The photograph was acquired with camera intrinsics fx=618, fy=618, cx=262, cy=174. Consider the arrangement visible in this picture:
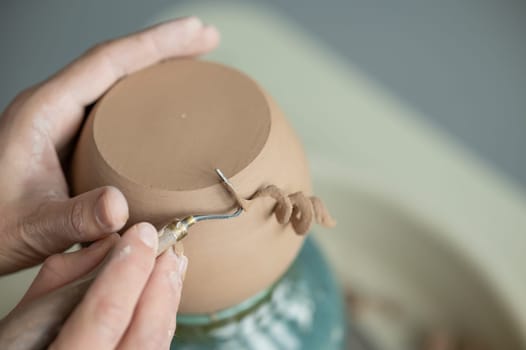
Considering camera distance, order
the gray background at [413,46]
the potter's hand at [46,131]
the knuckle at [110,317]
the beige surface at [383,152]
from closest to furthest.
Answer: the knuckle at [110,317] < the potter's hand at [46,131] < the beige surface at [383,152] < the gray background at [413,46]

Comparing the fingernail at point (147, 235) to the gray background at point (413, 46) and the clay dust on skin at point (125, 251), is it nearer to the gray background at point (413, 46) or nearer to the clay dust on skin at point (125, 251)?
the clay dust on skin at point (125, 251)

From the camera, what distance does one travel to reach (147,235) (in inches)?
15.8

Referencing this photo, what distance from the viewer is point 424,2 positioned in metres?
1.63

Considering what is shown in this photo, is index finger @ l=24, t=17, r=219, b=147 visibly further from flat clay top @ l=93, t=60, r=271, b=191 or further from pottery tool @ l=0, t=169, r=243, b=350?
pottery tool @ l=0, t=169, r=243, b=350

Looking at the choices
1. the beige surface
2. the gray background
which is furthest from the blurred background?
the gray background

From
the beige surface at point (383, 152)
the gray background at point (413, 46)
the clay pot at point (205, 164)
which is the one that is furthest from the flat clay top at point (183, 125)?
the gray background at point (413, 46)

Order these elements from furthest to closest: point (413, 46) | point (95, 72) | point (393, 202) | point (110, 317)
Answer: point (413, 46)
point (393, 202)
point (95, 72)
point (110, 317)

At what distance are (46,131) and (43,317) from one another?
22 cm

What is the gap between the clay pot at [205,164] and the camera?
0.45 metres

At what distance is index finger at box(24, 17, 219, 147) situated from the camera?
557 millimetres

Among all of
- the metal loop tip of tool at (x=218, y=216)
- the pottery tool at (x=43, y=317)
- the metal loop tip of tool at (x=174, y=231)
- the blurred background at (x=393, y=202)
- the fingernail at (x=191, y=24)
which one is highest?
the blurred background at (x=393, y=202)

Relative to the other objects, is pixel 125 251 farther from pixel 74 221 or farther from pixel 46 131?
pixel 46 131

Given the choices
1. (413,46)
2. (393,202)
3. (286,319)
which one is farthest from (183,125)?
(413,46)

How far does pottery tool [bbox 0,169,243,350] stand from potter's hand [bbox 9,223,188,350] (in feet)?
0.05
